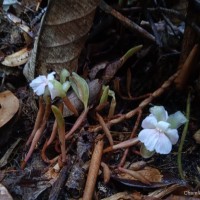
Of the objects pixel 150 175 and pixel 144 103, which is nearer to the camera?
pixel 150 175

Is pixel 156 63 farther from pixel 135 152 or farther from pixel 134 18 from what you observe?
pixel 135 152

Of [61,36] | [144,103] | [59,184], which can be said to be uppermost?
[61,36]

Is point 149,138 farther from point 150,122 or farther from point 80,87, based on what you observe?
point 80,87

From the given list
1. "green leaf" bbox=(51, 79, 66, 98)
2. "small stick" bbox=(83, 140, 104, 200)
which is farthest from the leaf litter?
"green leaf" bbox=(51, 79, 66, 98)

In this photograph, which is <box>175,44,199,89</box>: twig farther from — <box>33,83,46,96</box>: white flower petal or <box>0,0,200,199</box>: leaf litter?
<box>33,83,46,96</box>: white flower petal

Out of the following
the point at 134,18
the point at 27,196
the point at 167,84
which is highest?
the point at 134,18

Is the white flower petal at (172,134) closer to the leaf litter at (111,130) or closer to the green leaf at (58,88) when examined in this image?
the leaf litter at (111,130)

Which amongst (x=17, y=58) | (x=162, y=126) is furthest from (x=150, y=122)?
(x=17, y=58)

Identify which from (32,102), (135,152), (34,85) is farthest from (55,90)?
(135,152)
